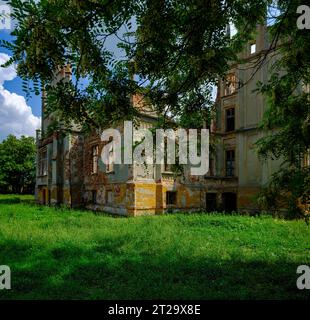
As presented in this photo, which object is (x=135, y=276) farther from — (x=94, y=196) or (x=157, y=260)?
(x=94, y=196)

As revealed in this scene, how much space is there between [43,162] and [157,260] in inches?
858

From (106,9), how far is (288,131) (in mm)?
3473

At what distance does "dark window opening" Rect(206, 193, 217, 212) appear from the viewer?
20.0 metres

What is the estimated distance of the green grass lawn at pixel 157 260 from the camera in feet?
18.7

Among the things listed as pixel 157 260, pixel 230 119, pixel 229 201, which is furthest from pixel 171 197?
pixel 157 260

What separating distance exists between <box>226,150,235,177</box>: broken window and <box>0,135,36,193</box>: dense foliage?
3556 centimetres

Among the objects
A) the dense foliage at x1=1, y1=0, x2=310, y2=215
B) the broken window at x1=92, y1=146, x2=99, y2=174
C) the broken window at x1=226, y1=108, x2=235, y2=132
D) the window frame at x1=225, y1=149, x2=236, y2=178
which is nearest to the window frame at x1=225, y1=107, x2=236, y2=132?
the broken window at x1=226, y1=108, x2=235, y2=132

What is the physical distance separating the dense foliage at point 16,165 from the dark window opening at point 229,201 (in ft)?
118

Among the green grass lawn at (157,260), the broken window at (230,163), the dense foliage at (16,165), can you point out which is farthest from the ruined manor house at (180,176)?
the dense foliage at (16,165)

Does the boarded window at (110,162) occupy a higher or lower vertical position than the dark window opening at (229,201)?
higher

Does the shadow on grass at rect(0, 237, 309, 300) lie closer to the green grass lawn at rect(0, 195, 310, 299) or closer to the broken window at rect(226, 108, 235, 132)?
the green grass lawn at rect(0, 195, 310, 299)

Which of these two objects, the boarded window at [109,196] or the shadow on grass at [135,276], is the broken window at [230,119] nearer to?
the boarded window at [109,196]
